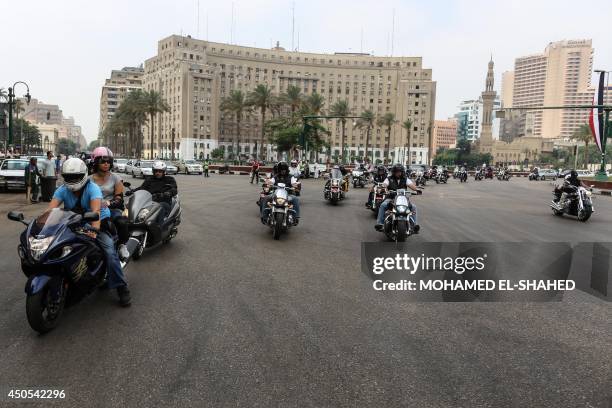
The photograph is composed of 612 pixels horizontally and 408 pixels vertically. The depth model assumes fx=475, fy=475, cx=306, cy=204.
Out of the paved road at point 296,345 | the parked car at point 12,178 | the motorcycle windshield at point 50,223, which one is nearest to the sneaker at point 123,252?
the paved road at point 296,345

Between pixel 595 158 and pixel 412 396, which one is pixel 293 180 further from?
→ pixel 595 158

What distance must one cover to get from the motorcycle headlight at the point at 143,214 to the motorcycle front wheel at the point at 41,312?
10.4 ft

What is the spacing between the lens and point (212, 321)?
4.72 meters

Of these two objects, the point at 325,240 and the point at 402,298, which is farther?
the point at 325,240

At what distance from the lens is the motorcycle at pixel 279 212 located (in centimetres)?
970

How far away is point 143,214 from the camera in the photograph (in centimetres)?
765

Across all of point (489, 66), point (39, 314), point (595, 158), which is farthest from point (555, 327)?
point (489, 66)

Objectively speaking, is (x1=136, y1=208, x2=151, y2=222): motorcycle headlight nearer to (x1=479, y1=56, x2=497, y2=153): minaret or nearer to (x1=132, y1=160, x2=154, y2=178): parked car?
(x1=132, y1=160, x2=154, y2=178): parked car

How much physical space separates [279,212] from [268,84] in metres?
143

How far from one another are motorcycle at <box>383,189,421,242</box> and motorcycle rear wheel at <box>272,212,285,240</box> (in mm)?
2095

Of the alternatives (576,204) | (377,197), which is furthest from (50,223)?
(576,204)

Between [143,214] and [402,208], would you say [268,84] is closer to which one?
[402,208]

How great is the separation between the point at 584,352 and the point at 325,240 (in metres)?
6.01

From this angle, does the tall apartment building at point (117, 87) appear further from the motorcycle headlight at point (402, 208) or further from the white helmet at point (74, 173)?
the white helmet at point (74, 173)
